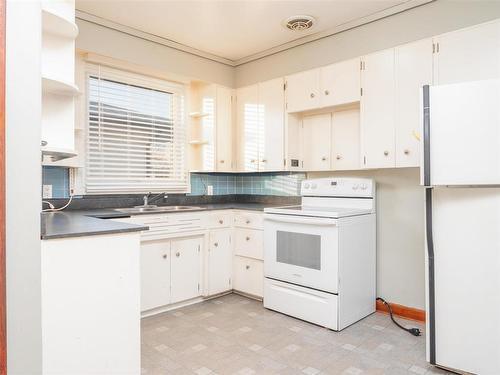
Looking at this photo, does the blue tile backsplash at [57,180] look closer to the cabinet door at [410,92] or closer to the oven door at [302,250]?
the oven door at [302,250]

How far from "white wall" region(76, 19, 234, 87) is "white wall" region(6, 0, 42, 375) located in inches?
71.3

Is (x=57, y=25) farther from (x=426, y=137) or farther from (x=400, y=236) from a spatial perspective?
(x=400, y=236)

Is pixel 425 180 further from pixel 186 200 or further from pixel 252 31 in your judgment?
pixel 186 200

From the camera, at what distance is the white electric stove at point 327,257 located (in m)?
2.70

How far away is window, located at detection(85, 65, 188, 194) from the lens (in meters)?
3.24

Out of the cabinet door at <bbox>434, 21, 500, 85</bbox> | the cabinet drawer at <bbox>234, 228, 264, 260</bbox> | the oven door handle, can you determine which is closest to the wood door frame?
the oven door handle

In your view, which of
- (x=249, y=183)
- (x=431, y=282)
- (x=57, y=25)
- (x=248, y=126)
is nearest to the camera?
(x=57, y=25)

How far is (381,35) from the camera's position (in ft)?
9.82

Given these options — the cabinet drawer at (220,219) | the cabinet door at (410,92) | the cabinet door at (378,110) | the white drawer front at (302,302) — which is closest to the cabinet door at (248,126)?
the cabinet drawer at (220,219)

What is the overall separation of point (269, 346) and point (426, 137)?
1677 mm

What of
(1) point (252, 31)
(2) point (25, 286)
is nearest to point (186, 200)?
(1) point (252, 31)

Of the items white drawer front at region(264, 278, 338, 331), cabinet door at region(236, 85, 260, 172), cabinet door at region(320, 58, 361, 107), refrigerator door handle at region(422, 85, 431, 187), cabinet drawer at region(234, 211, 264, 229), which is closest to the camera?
refrigerator door handle at region(422, 85, 431, 187)

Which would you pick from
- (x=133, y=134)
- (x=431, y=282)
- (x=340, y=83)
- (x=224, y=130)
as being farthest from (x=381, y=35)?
(x=133, y=134)

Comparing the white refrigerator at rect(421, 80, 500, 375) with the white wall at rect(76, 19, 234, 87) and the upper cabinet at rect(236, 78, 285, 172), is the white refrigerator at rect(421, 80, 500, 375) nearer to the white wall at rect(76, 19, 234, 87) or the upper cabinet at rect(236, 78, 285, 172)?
the upper cabinet at rect(236, 78, 285, 172)
